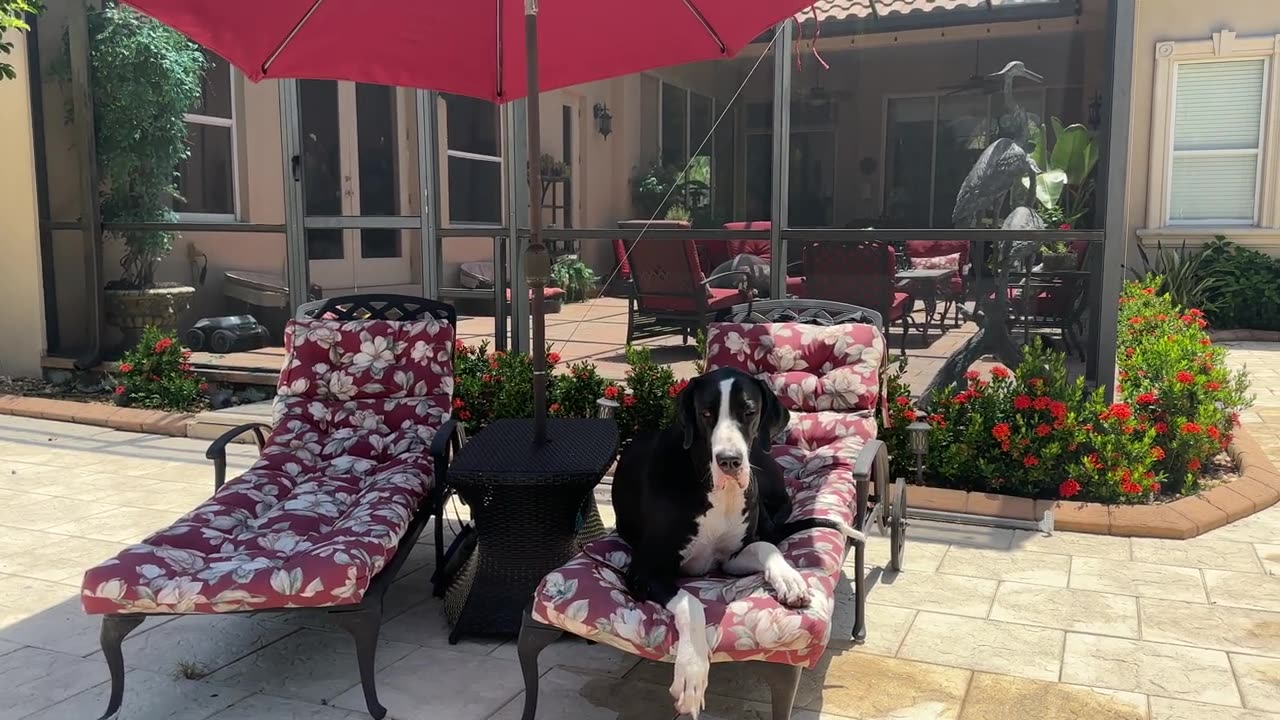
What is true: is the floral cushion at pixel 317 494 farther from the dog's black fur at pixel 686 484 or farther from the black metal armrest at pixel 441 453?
Answer: the dog's black fur at pixel 686 484

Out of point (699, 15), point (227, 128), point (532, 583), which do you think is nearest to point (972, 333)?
point (699, 15)

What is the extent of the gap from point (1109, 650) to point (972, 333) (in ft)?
7.80

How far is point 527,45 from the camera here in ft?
11.2

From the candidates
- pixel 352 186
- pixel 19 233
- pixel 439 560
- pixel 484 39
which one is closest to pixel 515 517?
pixel 439 560

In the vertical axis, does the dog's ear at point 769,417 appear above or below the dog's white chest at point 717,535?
above

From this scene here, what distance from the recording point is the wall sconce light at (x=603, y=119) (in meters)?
6.10

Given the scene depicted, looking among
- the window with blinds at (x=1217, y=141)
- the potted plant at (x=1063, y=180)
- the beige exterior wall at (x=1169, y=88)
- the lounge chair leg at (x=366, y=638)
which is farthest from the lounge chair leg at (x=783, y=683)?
the window with blinds at (x=1217, y=141)

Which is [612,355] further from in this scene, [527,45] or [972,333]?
[527,45]

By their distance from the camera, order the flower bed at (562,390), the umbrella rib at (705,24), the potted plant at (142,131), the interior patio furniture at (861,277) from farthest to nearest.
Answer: the potted plant at (142,131) < the flower bed at (562,390) < the interior patio furniture at (861,277) < the umbrella rib at (705,24)

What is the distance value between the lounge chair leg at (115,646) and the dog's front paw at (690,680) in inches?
65.1

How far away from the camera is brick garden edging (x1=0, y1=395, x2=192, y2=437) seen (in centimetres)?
693

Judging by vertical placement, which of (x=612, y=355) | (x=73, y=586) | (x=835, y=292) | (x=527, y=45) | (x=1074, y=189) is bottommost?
(x=73, y=586)

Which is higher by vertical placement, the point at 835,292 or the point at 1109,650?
the point at 835,292

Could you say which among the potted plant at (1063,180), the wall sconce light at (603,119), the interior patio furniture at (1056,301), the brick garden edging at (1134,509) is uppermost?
Answer: the wall sconce light at (603,119)
